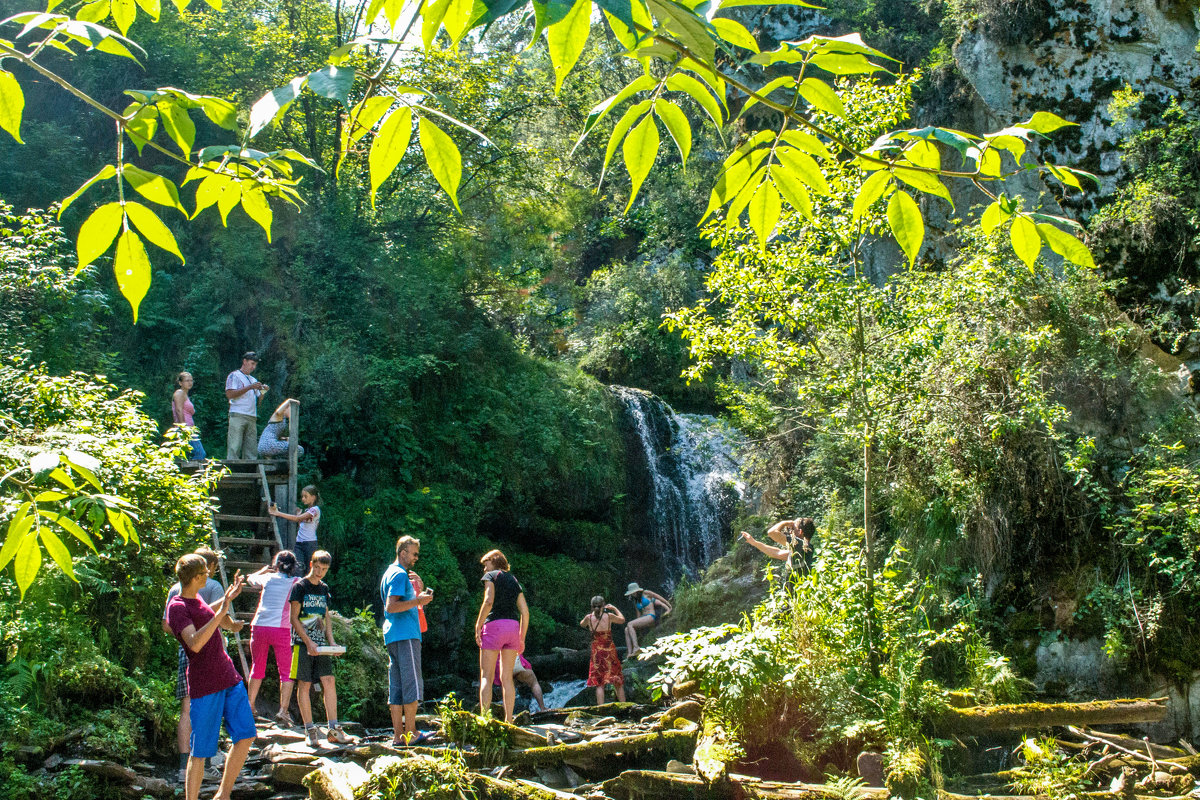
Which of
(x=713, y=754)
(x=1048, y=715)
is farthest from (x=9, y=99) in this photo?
(x=1048, y=715)

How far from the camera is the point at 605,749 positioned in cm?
616

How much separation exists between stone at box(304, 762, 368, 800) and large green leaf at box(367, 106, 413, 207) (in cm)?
373

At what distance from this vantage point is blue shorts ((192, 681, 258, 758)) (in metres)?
4.94

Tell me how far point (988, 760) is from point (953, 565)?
9.32ft

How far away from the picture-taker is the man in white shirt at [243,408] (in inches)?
431

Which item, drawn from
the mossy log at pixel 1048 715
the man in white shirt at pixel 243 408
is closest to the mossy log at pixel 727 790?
the mossy log at pixel 1048 715

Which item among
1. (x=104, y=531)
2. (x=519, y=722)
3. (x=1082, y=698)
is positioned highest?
(x=104, y=531)

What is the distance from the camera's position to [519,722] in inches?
292

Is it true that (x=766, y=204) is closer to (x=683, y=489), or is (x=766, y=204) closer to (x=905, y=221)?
(x=905, y=221)

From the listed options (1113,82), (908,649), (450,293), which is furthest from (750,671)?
(450,293)

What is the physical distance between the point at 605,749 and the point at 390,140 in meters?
5.70

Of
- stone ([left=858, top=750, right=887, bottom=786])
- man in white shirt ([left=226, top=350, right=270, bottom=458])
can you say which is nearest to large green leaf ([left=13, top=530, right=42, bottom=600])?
stone ([left=858, top=750, right=887, bottom=786])

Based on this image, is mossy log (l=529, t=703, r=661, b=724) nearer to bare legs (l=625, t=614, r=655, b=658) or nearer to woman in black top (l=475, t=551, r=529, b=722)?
woman in black top (l=475, t=551, r=529, b=722)

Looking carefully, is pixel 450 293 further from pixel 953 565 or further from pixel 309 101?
pixel 953 565
